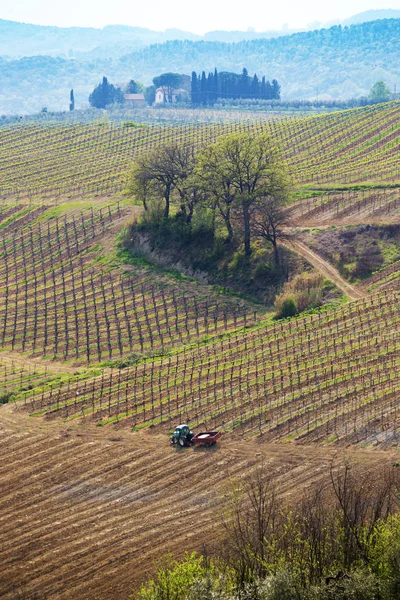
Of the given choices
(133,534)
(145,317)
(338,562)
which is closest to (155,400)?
(133,534)

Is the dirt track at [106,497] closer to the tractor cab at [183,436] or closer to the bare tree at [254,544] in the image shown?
the tractor cab at [183,436]

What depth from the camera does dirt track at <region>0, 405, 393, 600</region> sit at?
4369 cm

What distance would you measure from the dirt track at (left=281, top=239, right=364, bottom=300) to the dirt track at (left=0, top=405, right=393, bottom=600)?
2981cm

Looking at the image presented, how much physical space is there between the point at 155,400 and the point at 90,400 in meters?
4.44

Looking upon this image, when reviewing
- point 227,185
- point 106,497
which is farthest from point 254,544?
point 227,185

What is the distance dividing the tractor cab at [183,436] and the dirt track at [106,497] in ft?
1.81

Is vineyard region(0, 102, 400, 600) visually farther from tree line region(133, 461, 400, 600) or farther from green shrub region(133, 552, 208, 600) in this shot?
tree line region(133, 461, 400, 600)

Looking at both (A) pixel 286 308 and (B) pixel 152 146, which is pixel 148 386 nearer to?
(A) pixel 286 308

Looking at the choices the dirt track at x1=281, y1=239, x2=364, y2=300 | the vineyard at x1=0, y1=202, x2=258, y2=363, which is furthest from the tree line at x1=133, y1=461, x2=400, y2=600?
the dirt track at x1=281, y1=239, x2=364, y2=300

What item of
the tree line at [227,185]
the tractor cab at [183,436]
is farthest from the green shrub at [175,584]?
the tree line at [227,185]

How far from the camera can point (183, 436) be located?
54.5m

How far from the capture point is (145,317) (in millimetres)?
83375

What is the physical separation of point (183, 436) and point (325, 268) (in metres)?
35.5

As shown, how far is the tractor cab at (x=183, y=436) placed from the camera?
179 ft
